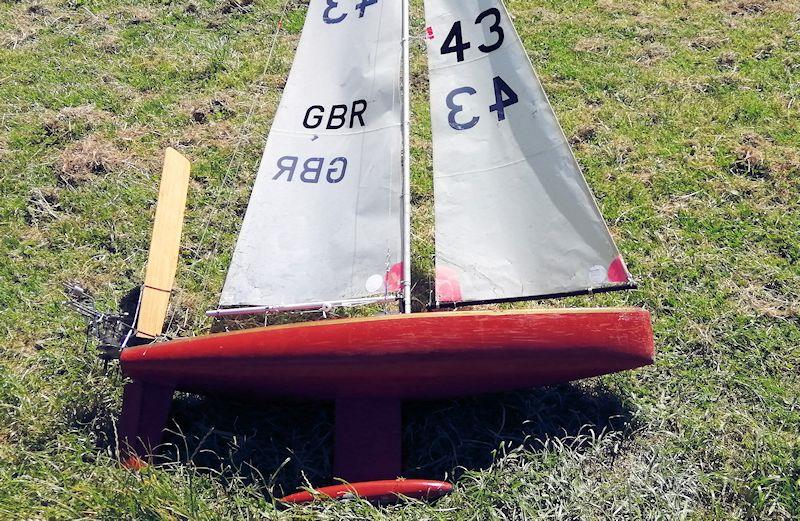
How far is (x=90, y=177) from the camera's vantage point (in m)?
8.08

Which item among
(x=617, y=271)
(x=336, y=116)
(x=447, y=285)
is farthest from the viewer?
(x=336, y=116)

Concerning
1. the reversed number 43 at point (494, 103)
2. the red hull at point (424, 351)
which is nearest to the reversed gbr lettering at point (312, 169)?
the reversed number 43 at point (494, 103)

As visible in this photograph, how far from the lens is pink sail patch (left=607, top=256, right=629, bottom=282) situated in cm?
504

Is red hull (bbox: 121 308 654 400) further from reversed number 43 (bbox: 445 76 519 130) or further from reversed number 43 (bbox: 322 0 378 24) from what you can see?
reversed number 43 (bbox: 322 0 378 24)

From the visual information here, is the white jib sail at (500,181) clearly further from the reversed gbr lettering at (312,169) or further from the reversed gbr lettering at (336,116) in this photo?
the reversed gbr lettering at (312,169)

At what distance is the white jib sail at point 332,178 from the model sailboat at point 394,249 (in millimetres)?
14

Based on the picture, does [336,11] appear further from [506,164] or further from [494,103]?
[506,164]

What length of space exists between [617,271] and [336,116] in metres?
2.78

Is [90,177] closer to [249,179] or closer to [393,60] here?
[249,179]

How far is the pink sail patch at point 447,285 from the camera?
5.38 meters

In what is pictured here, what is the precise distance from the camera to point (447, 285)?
5.41m

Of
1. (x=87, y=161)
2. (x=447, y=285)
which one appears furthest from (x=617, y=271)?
(x=87, y=161)

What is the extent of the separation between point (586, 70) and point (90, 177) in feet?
22.4

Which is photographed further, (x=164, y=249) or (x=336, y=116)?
(x=164, y=249)
